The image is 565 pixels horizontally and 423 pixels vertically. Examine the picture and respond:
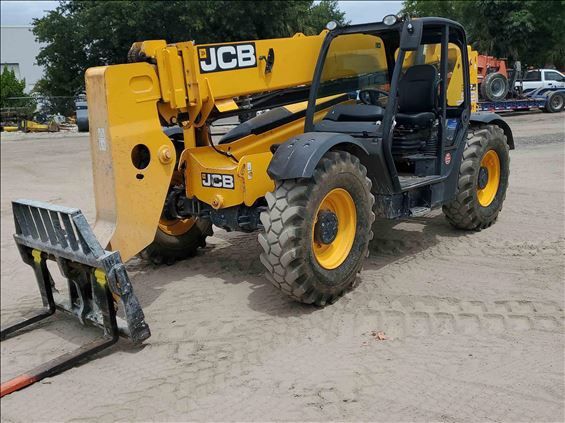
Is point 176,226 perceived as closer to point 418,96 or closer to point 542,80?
point 418,96

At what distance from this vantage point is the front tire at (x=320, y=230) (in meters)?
4.39

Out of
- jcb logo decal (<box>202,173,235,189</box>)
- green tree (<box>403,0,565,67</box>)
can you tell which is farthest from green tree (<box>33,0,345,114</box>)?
jcb logo decal (<box>202,173,235,189</box>)

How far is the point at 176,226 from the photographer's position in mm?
5883

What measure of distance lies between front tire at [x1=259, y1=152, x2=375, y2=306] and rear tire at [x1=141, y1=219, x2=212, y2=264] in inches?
62.8

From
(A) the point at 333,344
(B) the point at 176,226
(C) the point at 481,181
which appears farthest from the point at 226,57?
(C) the point at 481,181

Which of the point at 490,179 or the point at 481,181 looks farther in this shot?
the point at 490,179

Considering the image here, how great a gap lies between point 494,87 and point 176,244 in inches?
704

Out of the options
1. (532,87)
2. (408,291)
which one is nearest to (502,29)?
(532,87)

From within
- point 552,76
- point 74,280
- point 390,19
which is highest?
point 390,19

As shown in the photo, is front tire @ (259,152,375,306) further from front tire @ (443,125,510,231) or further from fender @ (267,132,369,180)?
front tire @ (443,125,510,231)

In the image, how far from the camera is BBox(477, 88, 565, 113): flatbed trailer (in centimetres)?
2164

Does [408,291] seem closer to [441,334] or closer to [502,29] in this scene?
[441,334]

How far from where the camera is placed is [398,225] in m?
7.02

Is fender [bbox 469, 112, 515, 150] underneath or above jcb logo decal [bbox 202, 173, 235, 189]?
above
